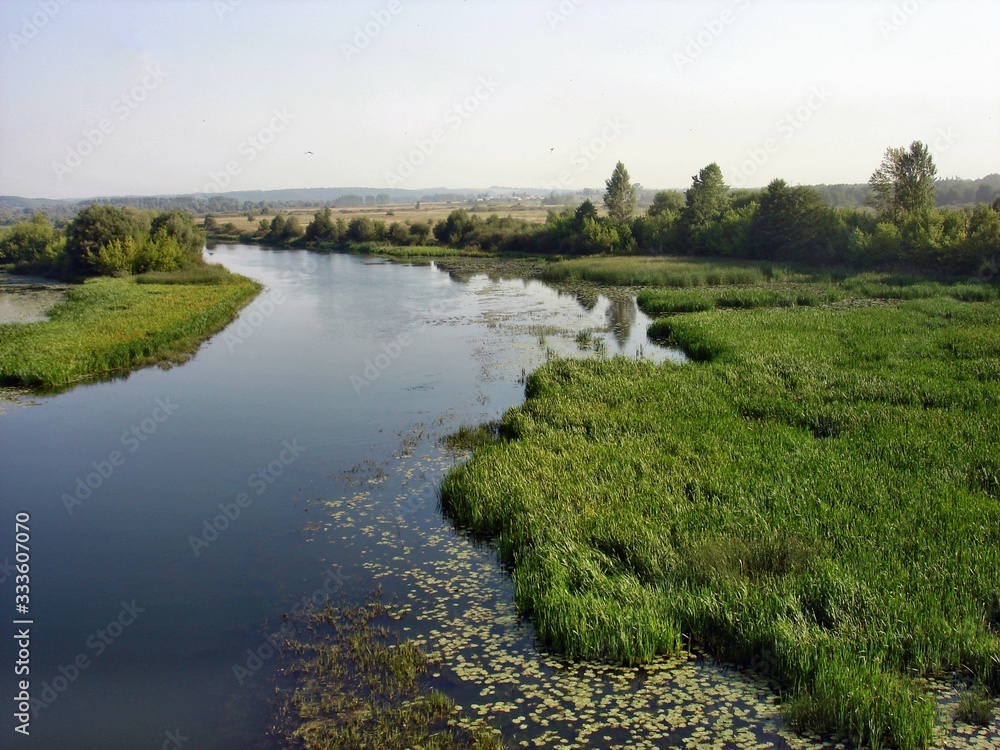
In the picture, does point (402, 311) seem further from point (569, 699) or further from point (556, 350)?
point (569, 699)

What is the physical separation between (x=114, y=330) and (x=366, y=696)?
20705mm

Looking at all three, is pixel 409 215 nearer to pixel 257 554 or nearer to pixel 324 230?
pixel 324 230

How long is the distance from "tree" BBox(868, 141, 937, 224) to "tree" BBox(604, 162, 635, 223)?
75.1ft

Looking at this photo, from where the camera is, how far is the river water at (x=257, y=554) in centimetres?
631

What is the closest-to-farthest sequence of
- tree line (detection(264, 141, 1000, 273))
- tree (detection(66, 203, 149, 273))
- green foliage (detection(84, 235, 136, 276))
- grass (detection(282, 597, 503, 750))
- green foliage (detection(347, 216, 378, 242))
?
grass (detection(282, 597, 503, 750)), tree line (detection(264, 141, 1000, 273)), green foliage (detection(84, 235, 136, 276)), tree (detection(66, 203, 149, 273)), green foliage (detection(347, 216, 378, 242))

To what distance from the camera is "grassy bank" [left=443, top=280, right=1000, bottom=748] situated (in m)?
6.40

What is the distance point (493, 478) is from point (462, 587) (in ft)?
8.02

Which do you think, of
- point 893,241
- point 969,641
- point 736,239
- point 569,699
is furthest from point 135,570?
point 736,239

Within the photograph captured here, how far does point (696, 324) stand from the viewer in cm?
2261

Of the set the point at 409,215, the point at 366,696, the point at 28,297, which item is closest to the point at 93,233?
the point at 28,297

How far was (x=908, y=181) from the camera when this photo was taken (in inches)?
1485

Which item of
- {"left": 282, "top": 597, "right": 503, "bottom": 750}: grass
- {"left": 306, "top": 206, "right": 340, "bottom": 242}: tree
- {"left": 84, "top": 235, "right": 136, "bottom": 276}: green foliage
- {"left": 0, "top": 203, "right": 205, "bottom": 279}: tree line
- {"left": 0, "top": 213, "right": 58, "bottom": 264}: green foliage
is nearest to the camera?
{"left": 282, "top": 597, "right": 503, "bottom": 750}: grass

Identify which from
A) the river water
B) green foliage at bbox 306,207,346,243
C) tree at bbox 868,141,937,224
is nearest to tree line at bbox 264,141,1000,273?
tree at bbox 868,141,937,224

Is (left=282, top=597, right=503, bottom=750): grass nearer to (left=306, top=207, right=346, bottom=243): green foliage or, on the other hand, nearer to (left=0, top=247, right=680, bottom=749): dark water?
(left=0, top=247, right=680, bottom=749): dark water
